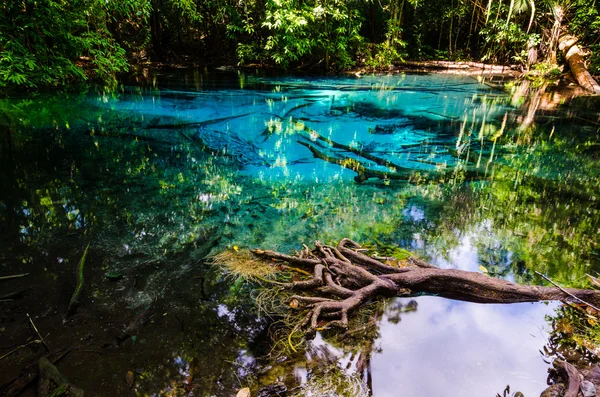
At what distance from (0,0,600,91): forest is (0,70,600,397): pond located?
188cm

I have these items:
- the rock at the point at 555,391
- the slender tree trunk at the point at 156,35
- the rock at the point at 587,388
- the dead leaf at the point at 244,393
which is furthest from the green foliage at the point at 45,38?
the rock at the point at 587,388

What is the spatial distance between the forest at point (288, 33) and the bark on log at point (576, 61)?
10.1 inches

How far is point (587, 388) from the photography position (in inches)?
64.4

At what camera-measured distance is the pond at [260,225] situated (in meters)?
1.99

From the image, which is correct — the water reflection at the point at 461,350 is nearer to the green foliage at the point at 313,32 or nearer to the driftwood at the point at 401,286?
the driftwood at the point at 401,286

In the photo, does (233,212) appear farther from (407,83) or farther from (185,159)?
(407,83)

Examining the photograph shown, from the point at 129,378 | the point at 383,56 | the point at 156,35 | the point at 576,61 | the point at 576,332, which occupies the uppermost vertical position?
the point at 156,35

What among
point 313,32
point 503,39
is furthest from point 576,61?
point 313,32

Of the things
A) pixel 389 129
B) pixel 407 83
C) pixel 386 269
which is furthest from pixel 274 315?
pixel 407 83

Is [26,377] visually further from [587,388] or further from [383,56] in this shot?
[383,56]

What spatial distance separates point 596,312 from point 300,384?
2001 millimetres

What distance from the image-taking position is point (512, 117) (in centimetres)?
793

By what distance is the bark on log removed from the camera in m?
10.8

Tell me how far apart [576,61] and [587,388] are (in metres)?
13.9
